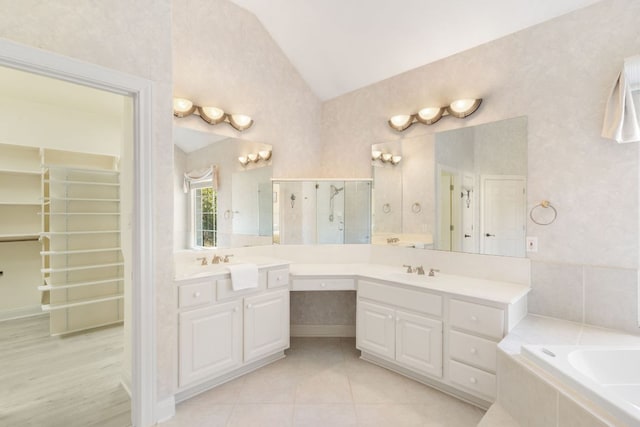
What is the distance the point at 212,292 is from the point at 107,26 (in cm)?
174

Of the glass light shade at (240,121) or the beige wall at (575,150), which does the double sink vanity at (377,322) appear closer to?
the beige wall at (575,150)

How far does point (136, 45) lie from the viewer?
70.1 inches

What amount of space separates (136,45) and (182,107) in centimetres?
83

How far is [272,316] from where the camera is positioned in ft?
8.55

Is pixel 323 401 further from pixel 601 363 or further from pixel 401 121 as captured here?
pixel 401 121

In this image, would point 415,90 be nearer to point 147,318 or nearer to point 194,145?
point 194,145

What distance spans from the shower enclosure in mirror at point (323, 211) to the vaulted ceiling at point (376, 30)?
1140mm

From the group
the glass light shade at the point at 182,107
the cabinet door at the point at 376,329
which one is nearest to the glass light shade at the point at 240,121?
the glass light shade at the point at 182,107

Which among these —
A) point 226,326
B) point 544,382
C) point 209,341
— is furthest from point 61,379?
point 544,382

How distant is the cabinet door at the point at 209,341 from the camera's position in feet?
6.77

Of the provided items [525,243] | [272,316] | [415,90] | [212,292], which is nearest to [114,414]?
[212,292]

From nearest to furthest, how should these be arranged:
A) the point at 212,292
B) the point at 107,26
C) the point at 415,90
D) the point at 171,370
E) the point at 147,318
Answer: the point at 107,26, the point at 147,318, the point at 171,370, the point at 212,292, the point at 415,90

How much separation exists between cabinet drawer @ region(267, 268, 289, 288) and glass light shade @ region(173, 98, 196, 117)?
1.56 m

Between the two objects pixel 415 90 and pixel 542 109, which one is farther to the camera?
pixel 415 90
